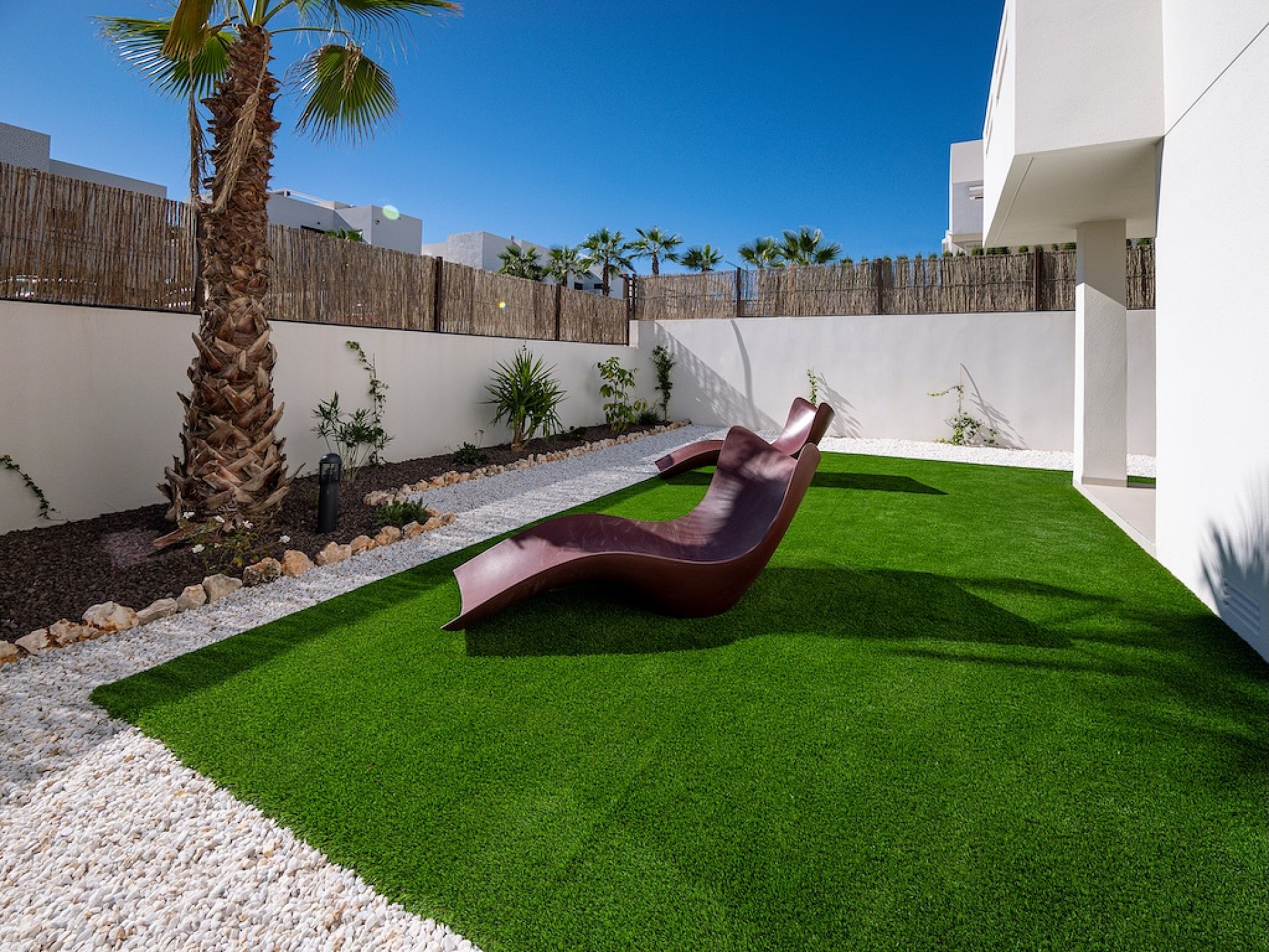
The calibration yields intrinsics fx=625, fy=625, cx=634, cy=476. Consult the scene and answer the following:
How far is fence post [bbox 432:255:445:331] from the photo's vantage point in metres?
8.64

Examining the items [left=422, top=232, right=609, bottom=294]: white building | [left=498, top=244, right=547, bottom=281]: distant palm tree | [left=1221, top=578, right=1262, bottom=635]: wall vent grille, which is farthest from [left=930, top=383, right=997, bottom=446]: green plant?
[left=422, top=232, right=609, bottom=294]: white building

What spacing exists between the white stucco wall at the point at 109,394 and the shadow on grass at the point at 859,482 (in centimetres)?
409

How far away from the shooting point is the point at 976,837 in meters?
1.84

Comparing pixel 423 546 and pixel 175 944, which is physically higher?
pixel 423 546

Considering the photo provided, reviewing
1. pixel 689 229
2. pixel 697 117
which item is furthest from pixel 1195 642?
pixel 689 229

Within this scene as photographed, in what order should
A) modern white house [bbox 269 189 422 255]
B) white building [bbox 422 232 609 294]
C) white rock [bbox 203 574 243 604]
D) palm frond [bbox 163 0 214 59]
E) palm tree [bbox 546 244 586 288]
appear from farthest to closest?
white building [bbox 422 232 609 294], palm tree [bbox 546 244 586 288], modern white house [bbox 269 189 422 255], white rock [bbox 203 574 243 604], palm frond [bbox 163 0 214 59]

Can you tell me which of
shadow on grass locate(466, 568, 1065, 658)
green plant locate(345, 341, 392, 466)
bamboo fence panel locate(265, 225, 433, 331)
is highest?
A: bamboo fence panel locate(265, 225, 433, 331)

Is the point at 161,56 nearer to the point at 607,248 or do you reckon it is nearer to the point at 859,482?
the point at 859,482

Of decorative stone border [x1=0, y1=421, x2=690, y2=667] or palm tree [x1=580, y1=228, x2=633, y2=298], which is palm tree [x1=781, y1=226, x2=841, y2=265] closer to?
palm tree [x1=580, y1=228, x2=633, y2=298]

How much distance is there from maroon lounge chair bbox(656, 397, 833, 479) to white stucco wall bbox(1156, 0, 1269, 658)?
2980mm

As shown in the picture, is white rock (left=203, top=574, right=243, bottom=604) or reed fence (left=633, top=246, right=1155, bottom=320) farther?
reed fence (left=633, top=246, right=1155, bottom=320)

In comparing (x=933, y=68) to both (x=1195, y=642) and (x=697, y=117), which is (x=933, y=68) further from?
(x=1195, y=642)

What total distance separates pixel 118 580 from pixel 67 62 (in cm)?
875

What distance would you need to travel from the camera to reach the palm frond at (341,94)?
5.08m
